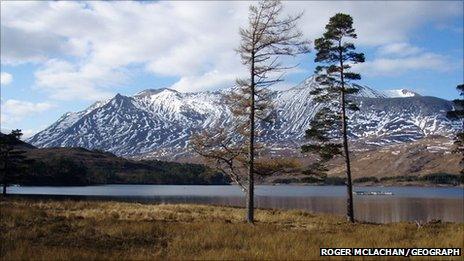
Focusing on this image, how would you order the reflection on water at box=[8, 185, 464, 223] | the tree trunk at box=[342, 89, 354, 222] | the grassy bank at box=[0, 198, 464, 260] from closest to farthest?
1. the grassy bank at box=[0, 198, 464, 260]
2. the tree trunk at box=[342, 89, 354, 222]
3. the reflection on water at box=[8, 185, 464, 223]

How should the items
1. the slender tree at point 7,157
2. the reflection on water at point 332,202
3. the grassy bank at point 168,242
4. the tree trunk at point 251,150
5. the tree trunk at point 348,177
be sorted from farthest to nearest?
the slender tree at point 7,157
the reflection on water at point 332,202
the tree trunk at point 348,177
the tree trunk at point 251,150
the grassy bank at point 168,242

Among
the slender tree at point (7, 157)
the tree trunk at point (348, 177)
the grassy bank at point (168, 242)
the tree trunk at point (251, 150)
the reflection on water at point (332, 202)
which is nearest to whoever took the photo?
the grassy bank at point (168, 242)

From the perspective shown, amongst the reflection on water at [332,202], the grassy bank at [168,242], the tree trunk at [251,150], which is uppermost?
the tree trunk at [251,150]

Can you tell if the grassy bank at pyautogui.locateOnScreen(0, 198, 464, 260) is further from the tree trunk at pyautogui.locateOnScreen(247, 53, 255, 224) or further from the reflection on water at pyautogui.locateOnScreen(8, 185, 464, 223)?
the reflection on water at pyautogui.locateOnScreen(8, 185, 464, 223)

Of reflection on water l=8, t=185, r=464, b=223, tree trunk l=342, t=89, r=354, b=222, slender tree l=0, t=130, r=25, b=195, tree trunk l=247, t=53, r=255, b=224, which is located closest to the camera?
tree trunk l=247, t=53, r=255, b=224

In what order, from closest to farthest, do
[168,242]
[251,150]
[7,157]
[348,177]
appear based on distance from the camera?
[168,242] < [251,150] < [348,177] < [7,157]

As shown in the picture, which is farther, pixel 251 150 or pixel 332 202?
pixel 332 202

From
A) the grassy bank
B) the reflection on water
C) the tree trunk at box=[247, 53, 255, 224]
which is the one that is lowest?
the reflection on water

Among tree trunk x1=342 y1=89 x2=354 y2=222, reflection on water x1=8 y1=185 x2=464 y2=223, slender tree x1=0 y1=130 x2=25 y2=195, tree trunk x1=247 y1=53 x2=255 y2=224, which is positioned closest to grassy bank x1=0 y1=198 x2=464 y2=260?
tree trunk x1=247 y1=53 x2=255 y2=224

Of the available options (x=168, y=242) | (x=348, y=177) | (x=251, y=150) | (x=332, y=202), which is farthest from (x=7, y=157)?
(x=168, y=242)

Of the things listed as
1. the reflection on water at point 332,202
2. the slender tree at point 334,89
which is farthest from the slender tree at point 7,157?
the slender tree at point 334,89

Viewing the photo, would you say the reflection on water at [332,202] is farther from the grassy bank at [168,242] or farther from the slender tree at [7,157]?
the grassy bank at [168,242]

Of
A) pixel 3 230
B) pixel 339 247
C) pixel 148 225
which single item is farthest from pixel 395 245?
pixel 3 230

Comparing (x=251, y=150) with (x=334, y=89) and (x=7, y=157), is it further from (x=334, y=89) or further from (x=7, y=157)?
(x=7, y=157)
